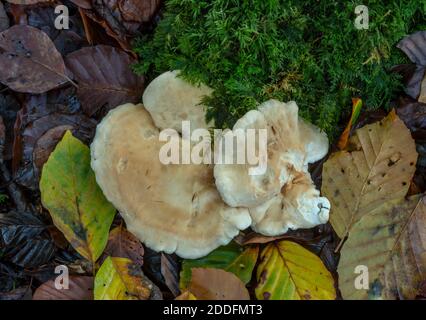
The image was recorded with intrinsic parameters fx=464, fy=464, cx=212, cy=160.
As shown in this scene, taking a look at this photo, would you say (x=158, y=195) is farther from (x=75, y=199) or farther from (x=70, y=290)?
(x=70, y=290)

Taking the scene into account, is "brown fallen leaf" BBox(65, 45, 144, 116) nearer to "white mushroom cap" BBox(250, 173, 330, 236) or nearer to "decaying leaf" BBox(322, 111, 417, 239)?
"white mushroom cap" BBox(250, 173, 330, 236)

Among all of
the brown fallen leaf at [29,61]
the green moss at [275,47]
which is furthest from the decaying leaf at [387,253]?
the brown fallen leaf at [29,61]

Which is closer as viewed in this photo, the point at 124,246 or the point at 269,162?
the point at 269,162

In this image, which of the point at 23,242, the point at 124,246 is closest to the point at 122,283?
the point at 124,246

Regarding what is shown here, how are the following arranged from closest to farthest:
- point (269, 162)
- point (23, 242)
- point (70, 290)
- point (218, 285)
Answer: point (269, 162), point (218, 285), point (70, 290), point (23, 242)

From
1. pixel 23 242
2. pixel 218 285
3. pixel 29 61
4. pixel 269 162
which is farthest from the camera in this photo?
pixel 29 61
